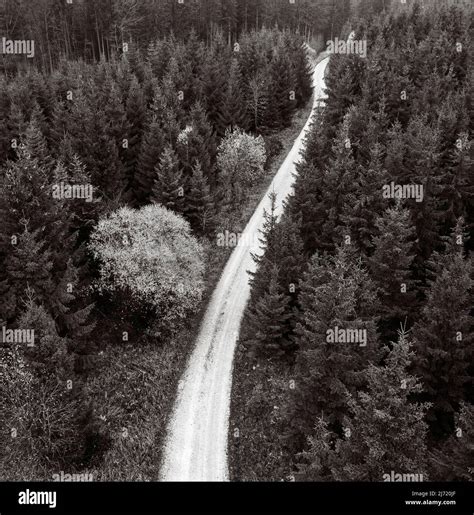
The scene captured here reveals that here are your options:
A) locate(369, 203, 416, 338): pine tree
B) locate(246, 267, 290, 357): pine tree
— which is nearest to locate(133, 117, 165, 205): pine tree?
locate(246, 267, 290, 357): pine tree

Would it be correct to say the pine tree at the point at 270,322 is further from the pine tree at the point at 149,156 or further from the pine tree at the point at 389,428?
the pine tree at the point at 149,156

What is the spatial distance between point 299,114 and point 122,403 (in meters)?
56.4

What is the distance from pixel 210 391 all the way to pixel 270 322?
6684 mm

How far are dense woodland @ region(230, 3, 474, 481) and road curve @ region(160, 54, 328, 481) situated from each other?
1.26 meters

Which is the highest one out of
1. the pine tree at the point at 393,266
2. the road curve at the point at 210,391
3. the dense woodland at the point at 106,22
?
the dense woodland at the point at 106,22

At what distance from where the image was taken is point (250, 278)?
4506 cm

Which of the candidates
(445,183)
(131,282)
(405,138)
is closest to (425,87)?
(405,138)

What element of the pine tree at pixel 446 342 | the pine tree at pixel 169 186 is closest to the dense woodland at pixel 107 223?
the pine tree at pixel 169 186

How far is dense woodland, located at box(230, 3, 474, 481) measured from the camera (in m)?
23.7

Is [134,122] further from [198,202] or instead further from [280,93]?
[280,93]

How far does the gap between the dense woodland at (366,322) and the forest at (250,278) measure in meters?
0.16

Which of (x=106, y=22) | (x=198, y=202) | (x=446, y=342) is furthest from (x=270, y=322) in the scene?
(x=106, y=22)

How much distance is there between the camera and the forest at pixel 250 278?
2777 cm

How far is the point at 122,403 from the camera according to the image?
34.5m
